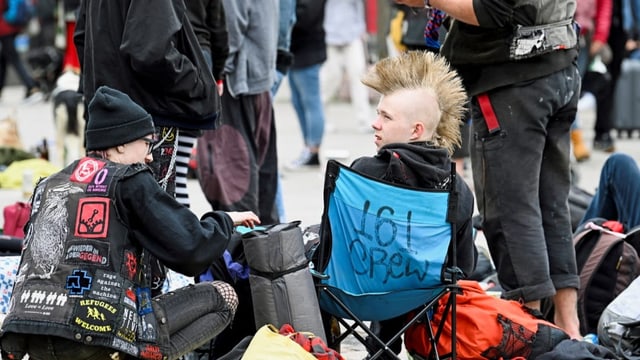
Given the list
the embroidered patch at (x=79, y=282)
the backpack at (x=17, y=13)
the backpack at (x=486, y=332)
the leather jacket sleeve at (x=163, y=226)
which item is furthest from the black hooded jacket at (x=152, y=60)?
the backpack at (x=17, y=13)

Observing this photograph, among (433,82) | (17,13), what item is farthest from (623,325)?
(17,13)

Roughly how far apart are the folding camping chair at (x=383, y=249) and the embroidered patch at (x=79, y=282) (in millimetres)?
917

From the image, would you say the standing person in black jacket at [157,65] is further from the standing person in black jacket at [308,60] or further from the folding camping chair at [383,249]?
the standing person in black jacket at [308,60]

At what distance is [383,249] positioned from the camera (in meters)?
4.46

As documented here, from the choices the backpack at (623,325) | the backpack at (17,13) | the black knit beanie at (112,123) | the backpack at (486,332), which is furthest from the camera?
the backpack at (17,13)

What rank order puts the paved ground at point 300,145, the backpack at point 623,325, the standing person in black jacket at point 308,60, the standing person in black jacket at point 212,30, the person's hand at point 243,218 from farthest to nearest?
the standing person in black jacket at point 308,60, the paved ground at point 300,145, the standing person in black jacket at point 212,30, the backpack at point 623,325, the person's hand at point 243,218

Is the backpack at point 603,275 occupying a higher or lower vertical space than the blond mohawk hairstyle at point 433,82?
lower

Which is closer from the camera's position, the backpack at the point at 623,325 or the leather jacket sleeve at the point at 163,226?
the leather jacket sleeve at the point at 163,226

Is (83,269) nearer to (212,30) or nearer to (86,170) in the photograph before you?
(86,170)

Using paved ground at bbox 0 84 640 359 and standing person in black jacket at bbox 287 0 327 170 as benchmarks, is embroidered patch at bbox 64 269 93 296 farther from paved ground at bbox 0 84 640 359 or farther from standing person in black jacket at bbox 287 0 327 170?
standing person in black jacket at bbox 287 0 327 170

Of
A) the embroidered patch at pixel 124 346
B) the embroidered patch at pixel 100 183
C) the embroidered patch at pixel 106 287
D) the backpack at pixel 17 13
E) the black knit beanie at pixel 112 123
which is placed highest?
the black knit beanie at pixel 112 123

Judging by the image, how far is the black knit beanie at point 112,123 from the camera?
409 cm

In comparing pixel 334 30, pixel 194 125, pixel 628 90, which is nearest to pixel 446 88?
pixel 194 125

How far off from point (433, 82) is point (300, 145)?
6.99m
